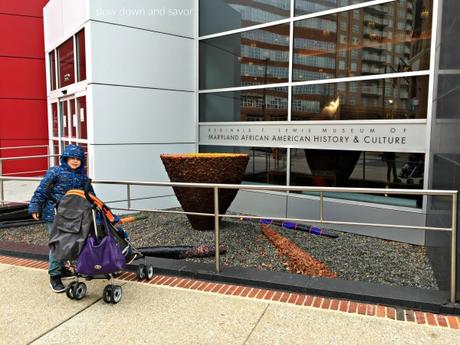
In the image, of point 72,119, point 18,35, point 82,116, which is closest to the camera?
point 82,116

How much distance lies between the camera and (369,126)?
6594mm

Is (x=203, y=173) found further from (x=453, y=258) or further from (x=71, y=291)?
(x=453, y=258)

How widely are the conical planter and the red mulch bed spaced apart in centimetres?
106

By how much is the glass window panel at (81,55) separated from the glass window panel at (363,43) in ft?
13.9

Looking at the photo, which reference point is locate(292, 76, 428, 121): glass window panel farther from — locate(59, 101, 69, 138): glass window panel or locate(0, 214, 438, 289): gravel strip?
locate(59, 101, 69, 138): glass window panel

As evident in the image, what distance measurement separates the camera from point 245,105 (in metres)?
8.37

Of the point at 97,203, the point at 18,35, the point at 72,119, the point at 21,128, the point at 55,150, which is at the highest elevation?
the point at 18,35

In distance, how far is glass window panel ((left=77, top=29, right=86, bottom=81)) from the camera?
8047mm

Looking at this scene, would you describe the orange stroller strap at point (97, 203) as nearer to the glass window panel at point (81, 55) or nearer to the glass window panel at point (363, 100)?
the glass window panel at point (363, 100)

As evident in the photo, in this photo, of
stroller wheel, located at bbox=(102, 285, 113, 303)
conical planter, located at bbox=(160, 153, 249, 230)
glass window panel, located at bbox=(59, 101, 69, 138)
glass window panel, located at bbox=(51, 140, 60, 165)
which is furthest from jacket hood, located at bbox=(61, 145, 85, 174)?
glass window panel, located at bbox=(51, 140, 60, 165)

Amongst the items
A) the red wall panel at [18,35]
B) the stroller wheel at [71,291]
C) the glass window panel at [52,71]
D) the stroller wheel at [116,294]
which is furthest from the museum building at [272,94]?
the stroller wheel at [71,291]

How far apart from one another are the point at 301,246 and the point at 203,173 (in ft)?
5.95

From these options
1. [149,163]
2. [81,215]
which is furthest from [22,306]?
[149,163]

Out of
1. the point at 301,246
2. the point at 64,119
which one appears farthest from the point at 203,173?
the point at 64,119
